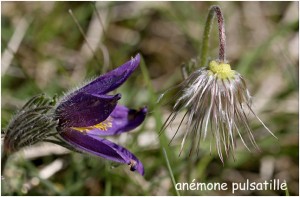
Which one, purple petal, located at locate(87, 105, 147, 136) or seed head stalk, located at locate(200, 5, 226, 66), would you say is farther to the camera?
purple petal, located at locate(87, 105, 147, 136)

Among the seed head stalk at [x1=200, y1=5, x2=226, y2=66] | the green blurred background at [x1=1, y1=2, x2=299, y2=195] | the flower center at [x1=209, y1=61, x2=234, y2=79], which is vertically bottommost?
the green blurred background at [x1=1, y1=2, x2=299, y2=195]

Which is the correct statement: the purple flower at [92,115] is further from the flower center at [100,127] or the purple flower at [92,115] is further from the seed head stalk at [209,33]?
the seed head stalk at [209,33]

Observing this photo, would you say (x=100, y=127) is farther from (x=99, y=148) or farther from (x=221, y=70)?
(x=221, y=70)

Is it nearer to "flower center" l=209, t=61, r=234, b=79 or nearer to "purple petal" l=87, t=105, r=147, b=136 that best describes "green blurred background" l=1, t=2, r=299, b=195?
"purple petal" l=87, t=105, r=147, b=136

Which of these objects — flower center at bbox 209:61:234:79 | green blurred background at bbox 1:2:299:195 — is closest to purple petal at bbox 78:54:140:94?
flower center at bbox 209:61:234:79

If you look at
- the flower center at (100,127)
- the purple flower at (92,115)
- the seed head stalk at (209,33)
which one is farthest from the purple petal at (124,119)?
the seed head stalk at (209,33)

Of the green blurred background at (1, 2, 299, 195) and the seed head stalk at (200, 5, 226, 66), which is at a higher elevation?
the seed head stalk at (200, 5, 226, 66)
